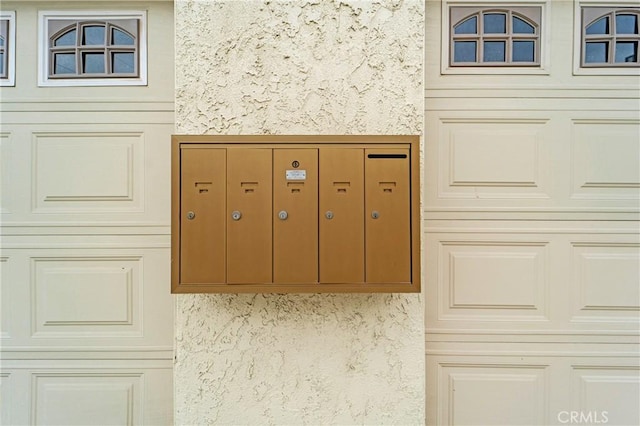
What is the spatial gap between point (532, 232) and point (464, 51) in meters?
1.31

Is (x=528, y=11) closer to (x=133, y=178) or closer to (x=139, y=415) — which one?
(x=133, y=178)

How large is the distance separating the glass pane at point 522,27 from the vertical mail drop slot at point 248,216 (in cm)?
199

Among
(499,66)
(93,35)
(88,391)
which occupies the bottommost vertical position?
(88,391)

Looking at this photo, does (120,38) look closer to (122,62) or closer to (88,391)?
(122,62)

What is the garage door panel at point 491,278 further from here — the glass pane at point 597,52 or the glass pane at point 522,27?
the glass pane at point 522,27

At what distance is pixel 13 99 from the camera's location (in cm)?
254

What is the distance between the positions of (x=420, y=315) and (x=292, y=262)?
0.86m

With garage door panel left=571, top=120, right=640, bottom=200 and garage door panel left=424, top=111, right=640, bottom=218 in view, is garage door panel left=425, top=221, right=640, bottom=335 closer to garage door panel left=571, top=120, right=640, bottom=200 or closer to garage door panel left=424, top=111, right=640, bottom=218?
garage door panel left=424, top=111, right=640, bottom=218

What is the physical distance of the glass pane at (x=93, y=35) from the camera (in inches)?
100

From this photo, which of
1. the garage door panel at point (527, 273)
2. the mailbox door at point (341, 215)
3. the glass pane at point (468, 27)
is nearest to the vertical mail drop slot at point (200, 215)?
the mailbox door at point (341, 215)

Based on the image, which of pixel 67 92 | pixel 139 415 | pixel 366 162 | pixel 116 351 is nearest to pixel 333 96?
pixel 366 162

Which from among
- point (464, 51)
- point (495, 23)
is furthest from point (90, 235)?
point (495, 23)

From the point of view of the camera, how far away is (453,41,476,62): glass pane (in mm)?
2508

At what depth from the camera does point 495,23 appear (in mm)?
2514
